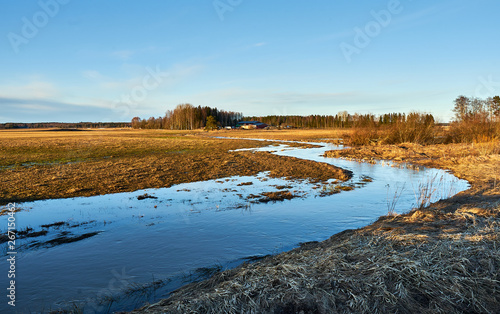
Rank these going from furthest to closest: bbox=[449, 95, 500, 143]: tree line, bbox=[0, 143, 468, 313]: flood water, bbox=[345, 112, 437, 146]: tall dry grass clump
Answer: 1. bbox=[345, 112, 437, 146]: tall dry grass clump
2. bbox=[449, 95, 500, 143]: tree line
3. bbox=[0, 143, 468, 313]: flood water

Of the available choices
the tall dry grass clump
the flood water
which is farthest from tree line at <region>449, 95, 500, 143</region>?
the flood water

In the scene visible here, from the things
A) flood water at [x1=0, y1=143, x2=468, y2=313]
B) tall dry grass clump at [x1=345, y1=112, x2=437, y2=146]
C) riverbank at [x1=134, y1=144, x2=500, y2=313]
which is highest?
tall dry grass clump at [x1=345, y1=112, x2=437, y2=146]

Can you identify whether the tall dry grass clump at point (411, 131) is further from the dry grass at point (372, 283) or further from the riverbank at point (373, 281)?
the dry grass at point (372, 283)

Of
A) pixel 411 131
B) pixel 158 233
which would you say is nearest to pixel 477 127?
pixel 411 131

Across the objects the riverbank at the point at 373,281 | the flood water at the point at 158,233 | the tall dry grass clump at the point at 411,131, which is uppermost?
the tall dry grass clump at the point at 411,131

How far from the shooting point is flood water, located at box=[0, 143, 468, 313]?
5508mm

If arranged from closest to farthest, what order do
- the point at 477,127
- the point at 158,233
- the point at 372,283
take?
the point at 372,283, the point at 158,233, the point at 477,127

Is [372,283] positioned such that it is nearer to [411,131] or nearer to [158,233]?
[158,233]

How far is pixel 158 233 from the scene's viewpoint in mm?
8297

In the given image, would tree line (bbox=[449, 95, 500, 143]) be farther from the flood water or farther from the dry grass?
the dry grass

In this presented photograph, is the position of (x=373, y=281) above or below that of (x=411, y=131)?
below

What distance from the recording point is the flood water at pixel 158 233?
217 inches

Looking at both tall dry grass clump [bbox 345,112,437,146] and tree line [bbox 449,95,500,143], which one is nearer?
Result: tree line [bbox 449,95,500,143]

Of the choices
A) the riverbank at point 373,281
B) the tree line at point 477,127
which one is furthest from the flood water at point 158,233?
the tree line at point 477,127
